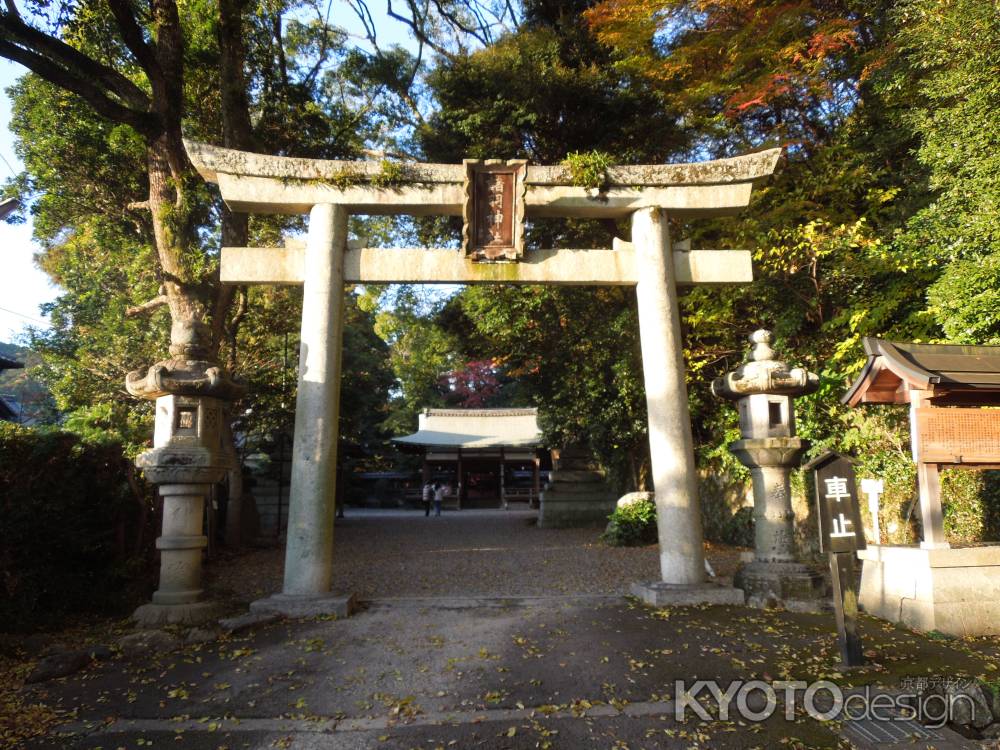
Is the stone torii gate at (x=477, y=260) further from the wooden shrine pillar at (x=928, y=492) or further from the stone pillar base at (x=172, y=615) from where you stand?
the wooden shrine pillar at (x=928, y=492)

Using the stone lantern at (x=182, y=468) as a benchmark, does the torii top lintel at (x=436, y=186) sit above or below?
above

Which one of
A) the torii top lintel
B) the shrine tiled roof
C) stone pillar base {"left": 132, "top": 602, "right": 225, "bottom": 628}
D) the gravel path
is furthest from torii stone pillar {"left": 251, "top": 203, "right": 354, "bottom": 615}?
the shrine tiled roof

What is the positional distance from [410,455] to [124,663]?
77.1 feet

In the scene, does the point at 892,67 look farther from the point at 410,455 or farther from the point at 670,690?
the point at 410,455

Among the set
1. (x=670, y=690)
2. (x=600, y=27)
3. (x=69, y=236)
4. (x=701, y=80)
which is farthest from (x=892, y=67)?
(x=69, y=236)

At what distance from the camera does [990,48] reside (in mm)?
7562

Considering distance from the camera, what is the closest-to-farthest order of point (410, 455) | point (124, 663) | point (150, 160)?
point (124, 663) < point (150, 160) < point (410, 455)

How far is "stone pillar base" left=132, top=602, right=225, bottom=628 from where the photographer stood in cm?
574

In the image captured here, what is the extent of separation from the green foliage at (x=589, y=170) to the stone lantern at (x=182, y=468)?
4543 millimetres

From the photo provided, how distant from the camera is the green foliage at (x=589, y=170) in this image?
23.3ft

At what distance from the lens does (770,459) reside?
21.9 feet

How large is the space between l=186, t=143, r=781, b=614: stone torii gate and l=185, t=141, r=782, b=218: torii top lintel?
0.01 m

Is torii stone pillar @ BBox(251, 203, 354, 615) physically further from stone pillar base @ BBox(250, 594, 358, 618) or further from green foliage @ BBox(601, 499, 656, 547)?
green foliage @ BBox(601, 499, 656, 547)

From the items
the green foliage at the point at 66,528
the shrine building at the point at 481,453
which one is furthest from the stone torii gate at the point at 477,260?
the shrine building at the point at 481,453
